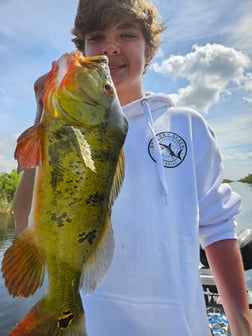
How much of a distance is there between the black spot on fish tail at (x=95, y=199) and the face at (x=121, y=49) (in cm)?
96

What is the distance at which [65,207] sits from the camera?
1.63 m

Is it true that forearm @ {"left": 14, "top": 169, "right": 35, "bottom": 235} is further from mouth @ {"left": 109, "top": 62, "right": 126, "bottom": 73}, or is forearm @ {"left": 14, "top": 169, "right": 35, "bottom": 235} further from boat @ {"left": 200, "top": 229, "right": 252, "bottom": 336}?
boat @ {"left": 200, "top": 229, "right": 252, "bottom": 336}

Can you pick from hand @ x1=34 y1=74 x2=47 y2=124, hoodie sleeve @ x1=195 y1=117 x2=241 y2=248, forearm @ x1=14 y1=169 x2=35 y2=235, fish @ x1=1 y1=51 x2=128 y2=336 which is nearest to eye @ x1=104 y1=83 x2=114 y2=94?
fish @ x1=1 y1=51 x2=128 y2=336

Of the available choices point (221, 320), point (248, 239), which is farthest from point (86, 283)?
point (248, 239)

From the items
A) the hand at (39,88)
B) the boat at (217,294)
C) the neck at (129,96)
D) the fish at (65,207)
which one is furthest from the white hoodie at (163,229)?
the boat at (217,294)

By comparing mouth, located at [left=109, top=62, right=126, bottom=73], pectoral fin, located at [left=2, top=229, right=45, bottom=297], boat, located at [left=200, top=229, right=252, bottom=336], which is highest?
mouth, located at [left=109, top=62, right=126, bottom=73]

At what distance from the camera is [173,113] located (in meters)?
2.49

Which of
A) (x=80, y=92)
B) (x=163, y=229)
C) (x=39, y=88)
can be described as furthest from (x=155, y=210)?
(x=39, y=88)

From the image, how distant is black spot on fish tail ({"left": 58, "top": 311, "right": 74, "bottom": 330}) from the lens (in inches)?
61.4

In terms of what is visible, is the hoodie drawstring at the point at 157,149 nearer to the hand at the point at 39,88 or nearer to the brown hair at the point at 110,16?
the brown hair at the point at 110,16

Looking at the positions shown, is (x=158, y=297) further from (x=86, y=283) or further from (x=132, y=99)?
(x=132, y=99)

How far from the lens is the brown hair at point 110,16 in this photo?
2373 millimetres

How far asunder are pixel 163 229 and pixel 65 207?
0.67m

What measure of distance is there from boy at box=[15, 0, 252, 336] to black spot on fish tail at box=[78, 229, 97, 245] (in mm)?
413
